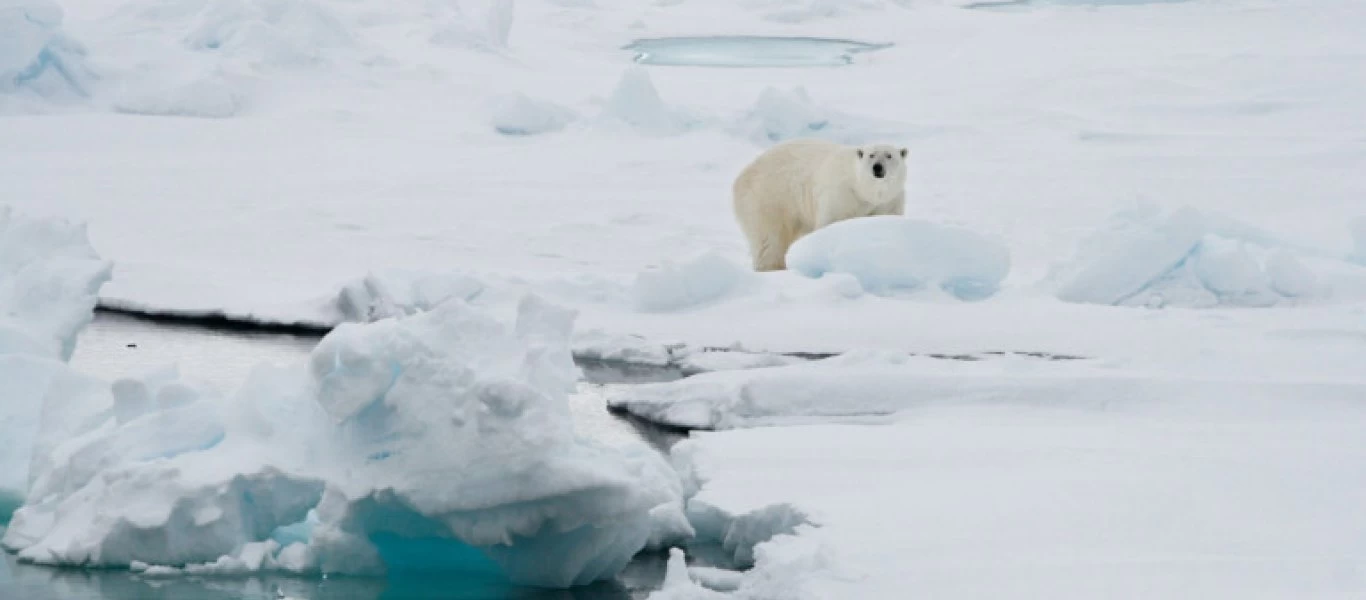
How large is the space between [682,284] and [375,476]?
3.49m

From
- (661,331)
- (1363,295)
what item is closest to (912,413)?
(661,331)

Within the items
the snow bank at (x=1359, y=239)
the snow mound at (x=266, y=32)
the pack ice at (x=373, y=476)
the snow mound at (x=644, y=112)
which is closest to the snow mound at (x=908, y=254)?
the snow bank at (x=1359, y=239)

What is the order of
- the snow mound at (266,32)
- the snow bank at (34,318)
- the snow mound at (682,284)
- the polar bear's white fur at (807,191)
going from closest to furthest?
the snow bank at (34,318), the snow mound at (682,284), the polar bear's white fur at (807,191), the snow mound at (266,32)

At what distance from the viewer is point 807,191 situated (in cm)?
817

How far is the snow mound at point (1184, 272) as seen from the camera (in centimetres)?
727

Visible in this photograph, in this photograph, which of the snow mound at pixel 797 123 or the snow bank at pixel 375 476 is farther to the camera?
the snow mound at pixel 797 123

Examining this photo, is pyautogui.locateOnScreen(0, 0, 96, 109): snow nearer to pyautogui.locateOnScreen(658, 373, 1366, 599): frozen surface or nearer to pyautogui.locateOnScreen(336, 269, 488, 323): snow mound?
pyautogui.locateOnScreen(336, 269, 488, 323): snow mound

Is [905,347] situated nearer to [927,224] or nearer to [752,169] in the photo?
[927,224]

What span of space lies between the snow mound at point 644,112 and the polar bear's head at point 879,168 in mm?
4431

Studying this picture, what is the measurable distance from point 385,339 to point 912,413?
217cm

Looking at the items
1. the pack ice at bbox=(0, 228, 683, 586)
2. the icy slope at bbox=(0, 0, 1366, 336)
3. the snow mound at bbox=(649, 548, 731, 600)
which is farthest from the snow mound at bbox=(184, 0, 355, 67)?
the snow mound at bbox=(649, 548, 731, 600)

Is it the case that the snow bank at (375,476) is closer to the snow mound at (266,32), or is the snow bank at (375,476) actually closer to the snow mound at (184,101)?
the snow mound at (184,101)

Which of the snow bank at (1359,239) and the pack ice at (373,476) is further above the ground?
the pack ice at (373,476)

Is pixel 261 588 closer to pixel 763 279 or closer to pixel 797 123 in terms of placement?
pixel 763 279
